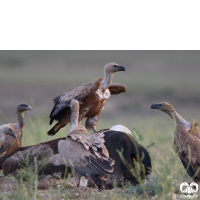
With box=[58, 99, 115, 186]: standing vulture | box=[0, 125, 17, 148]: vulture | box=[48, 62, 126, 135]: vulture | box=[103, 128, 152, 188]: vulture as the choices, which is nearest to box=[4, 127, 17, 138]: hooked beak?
box=[0, 125, 17, 148]: vulture

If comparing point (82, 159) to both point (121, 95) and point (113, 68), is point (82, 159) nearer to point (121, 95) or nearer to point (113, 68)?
point (113, 68)

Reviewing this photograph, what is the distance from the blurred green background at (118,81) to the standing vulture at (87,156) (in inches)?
129

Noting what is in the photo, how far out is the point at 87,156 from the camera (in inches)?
200

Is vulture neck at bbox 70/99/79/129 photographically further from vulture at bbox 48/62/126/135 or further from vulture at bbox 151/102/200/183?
vulture at bbox 151/102/200/183

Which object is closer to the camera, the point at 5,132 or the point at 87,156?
the point at 87,156

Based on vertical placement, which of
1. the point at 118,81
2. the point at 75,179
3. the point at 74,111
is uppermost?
the point at 118,81

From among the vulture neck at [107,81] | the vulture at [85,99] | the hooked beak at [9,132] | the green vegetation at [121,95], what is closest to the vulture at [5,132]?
the hooked beak at [9,132]

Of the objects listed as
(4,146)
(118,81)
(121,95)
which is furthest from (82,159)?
(118,81)

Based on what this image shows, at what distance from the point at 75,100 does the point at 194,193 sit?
2414 millimetres

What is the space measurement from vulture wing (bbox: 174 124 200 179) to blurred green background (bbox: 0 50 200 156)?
3.60 metres

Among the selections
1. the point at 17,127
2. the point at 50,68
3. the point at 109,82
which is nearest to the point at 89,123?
the point at 109,82

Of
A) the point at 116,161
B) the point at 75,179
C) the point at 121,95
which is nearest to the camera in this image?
the point at 75,179

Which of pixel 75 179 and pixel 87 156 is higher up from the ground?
pixel 87 156

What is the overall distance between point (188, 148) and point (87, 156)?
56.9 inches
